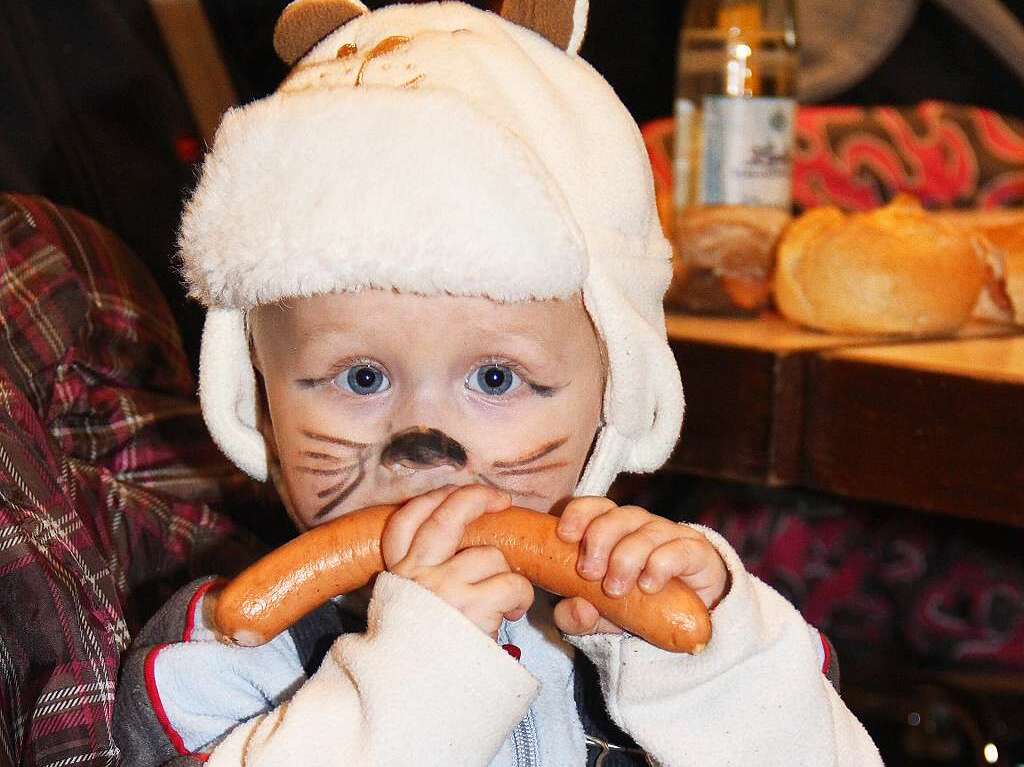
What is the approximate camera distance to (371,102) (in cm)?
71

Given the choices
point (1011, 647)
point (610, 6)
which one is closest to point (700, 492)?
point (1011, 647)

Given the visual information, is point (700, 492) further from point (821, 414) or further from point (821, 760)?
point (821, 760)

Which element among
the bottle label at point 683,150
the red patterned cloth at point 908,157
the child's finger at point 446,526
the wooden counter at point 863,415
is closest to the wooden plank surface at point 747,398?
the wooden counter at point 863,415

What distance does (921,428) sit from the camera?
1058 mm

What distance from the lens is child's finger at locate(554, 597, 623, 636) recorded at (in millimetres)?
729

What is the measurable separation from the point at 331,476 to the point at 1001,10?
70.3 inches

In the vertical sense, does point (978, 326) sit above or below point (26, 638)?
below

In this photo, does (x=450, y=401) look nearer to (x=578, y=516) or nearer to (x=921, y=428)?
(x=578, y=516)

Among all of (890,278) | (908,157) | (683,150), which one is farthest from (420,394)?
(908,157)

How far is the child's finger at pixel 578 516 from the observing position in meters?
0.70

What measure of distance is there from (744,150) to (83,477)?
0.76m

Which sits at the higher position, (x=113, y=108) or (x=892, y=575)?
(x=113, y=108)

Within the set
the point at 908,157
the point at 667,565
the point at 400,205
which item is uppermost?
the point at 400,205

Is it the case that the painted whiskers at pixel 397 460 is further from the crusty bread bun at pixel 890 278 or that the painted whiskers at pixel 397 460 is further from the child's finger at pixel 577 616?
the crusty bread bun at pixel 890 278
